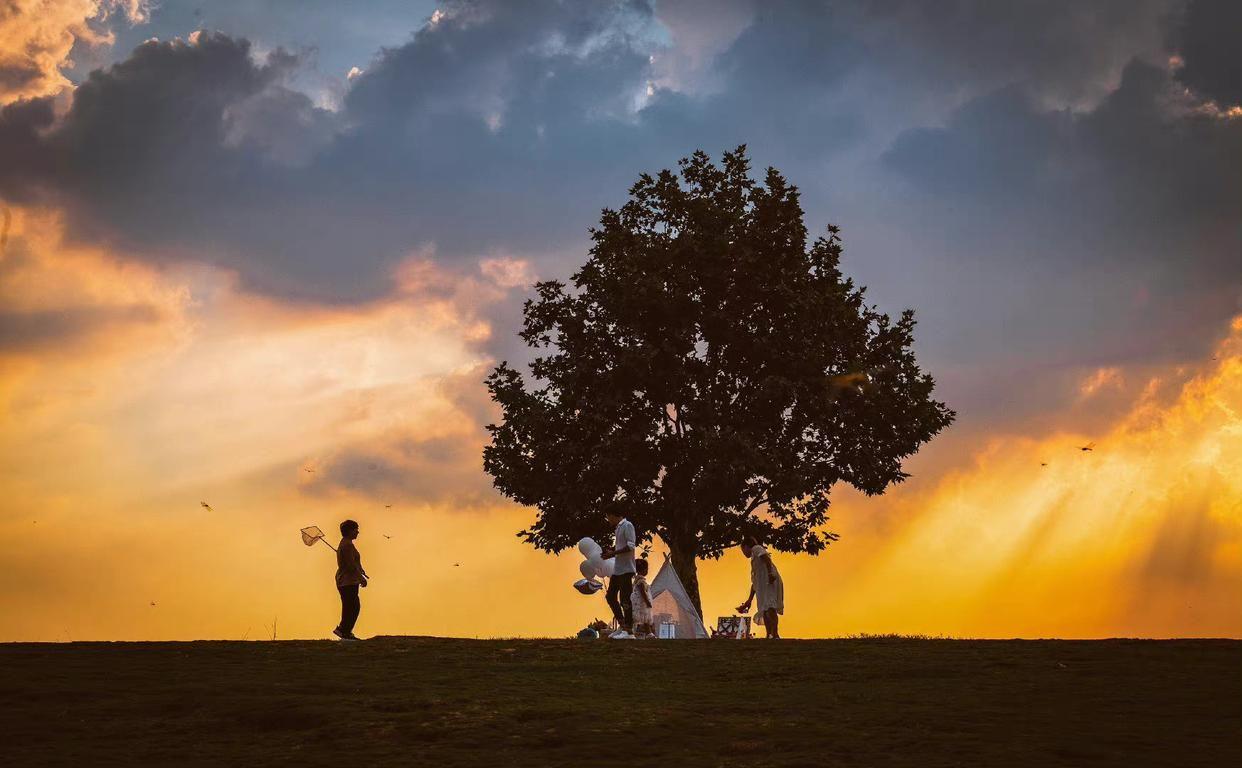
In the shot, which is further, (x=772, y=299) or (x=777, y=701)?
(x=772, y=299)

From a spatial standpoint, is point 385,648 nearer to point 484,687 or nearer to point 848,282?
point 484,687

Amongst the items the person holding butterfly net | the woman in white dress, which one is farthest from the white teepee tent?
the person holding butterfly net

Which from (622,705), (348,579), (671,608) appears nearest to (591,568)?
(671,608)

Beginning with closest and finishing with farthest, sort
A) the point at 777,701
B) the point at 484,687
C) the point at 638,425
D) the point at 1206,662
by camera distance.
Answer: the point at 777,701 → the point at 484,687 → the point at 1206,662 → the point at 638,425

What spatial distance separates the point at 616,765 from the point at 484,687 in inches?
208

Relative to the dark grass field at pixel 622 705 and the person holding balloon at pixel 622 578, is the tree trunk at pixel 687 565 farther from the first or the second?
the dark grass field at pixel 622 705

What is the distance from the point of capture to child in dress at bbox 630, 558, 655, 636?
2720 centimetres

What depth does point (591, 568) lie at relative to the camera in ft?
97.6

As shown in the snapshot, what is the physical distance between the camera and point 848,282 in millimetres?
39062

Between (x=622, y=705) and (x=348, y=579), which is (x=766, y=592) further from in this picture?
(x=622, y=705)

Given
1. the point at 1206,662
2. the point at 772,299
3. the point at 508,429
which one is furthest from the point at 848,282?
the point at 1206,662

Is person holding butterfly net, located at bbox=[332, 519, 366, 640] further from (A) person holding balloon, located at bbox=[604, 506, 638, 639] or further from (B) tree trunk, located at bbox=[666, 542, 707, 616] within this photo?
(B) tree trunk, located at bbox=[666, 542, 707, 616]

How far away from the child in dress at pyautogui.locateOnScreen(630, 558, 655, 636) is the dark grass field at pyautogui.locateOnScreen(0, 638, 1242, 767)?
17.5ft

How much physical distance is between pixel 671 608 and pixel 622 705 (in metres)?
13.7
